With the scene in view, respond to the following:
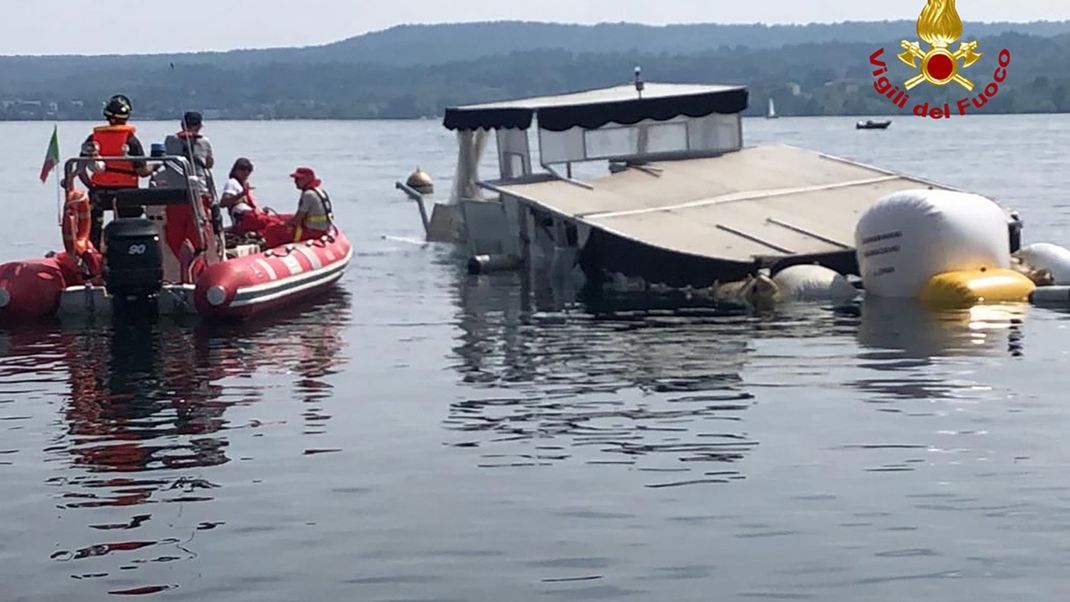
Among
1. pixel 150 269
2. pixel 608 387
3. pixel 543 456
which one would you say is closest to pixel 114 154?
pixel 150 269

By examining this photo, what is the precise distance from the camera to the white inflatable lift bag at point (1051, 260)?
92.9ft

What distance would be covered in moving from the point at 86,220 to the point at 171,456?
10159mm

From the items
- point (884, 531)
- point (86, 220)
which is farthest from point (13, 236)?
point (884, 531)

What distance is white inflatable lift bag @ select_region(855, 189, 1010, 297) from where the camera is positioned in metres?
26.5

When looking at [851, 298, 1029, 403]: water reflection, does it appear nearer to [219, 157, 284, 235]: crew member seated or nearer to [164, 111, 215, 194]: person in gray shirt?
[164, 111, 215, 194]: person in gray shirt

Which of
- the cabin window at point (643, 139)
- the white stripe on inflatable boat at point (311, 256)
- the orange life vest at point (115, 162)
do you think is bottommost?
the white stripe on inflatable boat at point (311, 256)

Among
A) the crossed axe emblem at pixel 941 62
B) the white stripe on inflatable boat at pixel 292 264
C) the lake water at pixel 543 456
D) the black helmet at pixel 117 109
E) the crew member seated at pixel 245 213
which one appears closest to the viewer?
the lake water at pixel 543 456

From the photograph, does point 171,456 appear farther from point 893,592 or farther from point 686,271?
Answer: point 686,271

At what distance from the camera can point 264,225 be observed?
3017cm

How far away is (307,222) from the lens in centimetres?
2969

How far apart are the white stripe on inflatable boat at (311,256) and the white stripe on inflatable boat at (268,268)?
1.84m

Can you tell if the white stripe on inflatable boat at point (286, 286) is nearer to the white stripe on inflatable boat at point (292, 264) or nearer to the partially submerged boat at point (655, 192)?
the white stripe on inflatable boat at point (292, 264)

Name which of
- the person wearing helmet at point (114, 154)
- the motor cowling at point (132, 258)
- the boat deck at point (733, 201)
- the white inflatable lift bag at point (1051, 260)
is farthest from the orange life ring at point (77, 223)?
the white inflatable lift bag at point (1051, 260)

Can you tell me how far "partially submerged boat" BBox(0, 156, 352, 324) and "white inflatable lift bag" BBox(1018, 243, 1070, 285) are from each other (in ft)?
36.5
